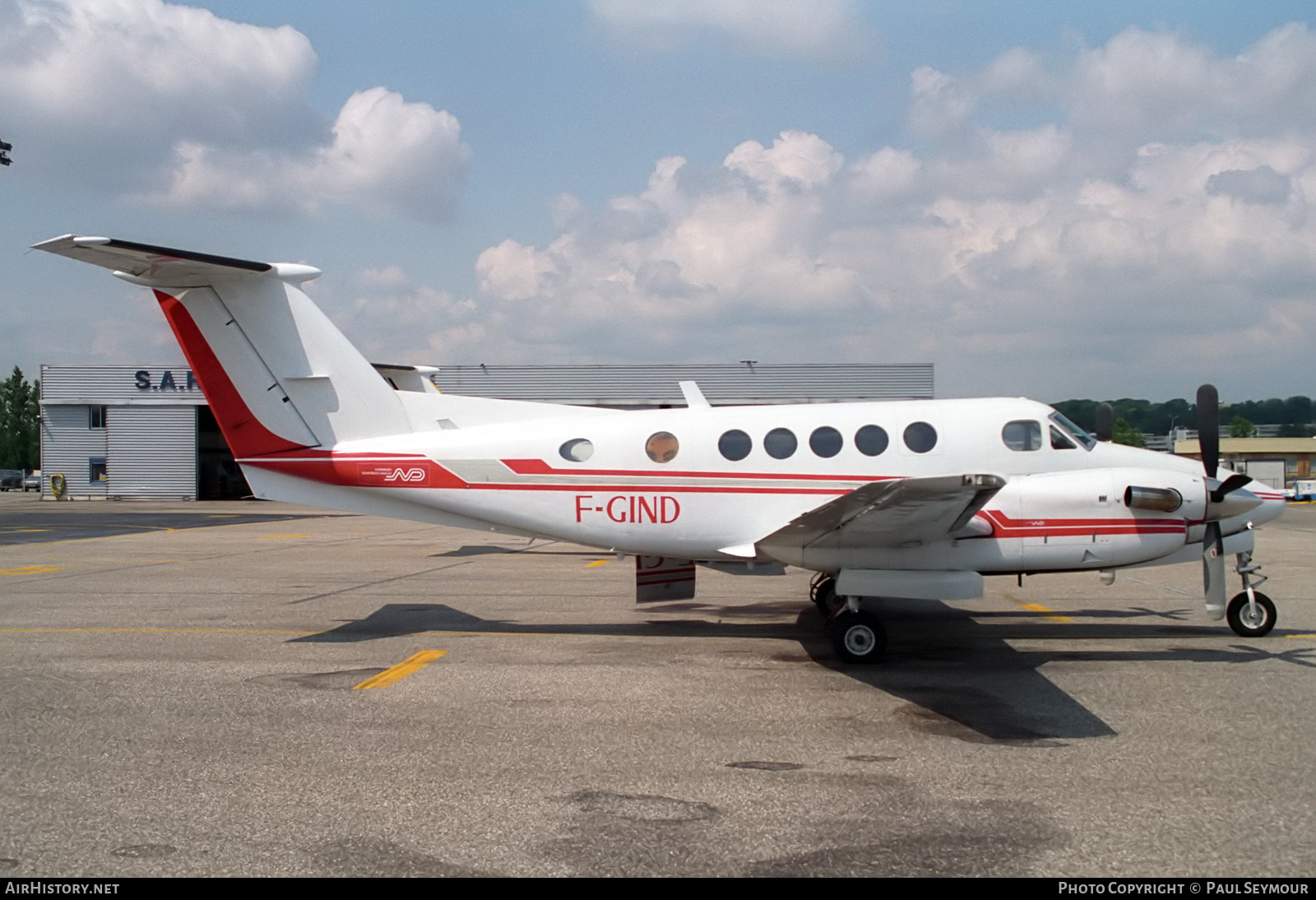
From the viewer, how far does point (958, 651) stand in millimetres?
9656

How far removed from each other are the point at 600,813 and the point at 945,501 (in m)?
4.33

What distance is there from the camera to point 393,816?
506cm

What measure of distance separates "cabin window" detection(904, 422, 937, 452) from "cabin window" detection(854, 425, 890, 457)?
234 mm

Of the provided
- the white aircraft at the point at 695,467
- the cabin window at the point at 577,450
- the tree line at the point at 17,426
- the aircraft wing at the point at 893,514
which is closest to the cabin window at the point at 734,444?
the white aircraft at the point at 695,467

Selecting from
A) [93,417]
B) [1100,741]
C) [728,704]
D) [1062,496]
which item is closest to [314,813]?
[728,704]

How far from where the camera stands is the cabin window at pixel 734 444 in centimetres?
997

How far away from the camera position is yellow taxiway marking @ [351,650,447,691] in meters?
8.23

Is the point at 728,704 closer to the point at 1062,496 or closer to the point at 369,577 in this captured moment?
the point at 1062,496

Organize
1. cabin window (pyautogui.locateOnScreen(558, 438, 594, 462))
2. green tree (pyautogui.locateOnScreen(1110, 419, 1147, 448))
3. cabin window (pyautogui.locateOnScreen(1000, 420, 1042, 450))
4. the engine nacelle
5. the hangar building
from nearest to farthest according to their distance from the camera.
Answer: the engine nacelle
cabin window (pyautogui.locateOnScreen(1000, 420, 1042, 450))
cabin window (pyautogui.locateOnScreen(558, 438, 594, 462))
the hangar building
green tree (pyautogui.locateOnScreen(1110, 419, 1147, 448))

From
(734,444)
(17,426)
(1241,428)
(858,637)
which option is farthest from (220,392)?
(1241,428)

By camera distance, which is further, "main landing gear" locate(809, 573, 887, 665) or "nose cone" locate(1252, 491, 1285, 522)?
"nose cone" locate(1252, 491, 1285, 522)

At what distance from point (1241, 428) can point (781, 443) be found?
141640 millimetres

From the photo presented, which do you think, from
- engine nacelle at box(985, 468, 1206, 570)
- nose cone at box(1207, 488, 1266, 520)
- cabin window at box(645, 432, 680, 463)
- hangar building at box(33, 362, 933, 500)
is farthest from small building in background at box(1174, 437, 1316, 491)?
cabin window at box(645, 432, 680, 463)

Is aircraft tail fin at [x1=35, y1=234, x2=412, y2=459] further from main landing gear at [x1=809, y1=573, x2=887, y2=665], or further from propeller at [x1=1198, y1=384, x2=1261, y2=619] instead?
propeller at [x1=1198, y1=384, x2=1261, y2=619]
